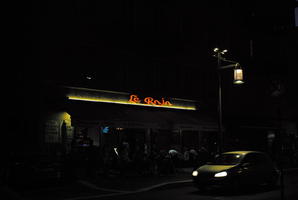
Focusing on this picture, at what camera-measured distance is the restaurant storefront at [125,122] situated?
690 inches

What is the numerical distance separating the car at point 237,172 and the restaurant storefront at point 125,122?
6102mm

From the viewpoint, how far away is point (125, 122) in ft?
59.0

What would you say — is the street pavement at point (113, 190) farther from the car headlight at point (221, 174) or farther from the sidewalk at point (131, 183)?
the car headlight at point (221, 174)

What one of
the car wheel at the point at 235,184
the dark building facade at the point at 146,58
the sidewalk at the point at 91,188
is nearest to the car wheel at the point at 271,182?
the car wheel at the point at 235,184

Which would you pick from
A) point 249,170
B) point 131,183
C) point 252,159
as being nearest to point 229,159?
point 252,159

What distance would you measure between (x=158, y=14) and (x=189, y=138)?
874 centimetres

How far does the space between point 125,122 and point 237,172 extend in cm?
770

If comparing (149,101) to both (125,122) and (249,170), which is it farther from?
(249,170)

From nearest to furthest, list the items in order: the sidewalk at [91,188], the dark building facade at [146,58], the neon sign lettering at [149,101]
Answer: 1. the sidewalk at [91,188]
2. the dark building facade at [146,58]
3. the neon sign lettering at [149,101]

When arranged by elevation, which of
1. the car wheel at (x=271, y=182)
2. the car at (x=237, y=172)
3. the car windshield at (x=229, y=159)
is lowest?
the car wheel at (x=271, y=182)

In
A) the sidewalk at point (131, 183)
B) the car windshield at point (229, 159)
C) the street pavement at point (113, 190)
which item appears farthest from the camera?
the sidewalk at point (131, 183)

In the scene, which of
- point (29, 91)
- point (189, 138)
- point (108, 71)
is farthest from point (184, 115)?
point (29, 91)

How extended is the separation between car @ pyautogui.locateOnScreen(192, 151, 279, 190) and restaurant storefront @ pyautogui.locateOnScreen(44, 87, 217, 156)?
6.10 meters

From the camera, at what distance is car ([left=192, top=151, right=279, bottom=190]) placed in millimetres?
11430
